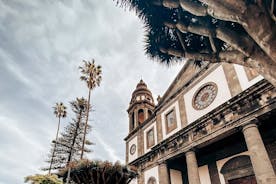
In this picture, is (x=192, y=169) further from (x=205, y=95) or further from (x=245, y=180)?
(x=205, y=95)

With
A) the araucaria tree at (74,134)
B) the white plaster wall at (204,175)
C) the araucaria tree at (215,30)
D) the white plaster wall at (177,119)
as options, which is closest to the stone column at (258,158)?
the white plaster wall at (204,175)

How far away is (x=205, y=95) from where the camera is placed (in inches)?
476

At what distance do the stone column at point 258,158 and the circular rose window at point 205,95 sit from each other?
3.25 m

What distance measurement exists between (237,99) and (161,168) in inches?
266

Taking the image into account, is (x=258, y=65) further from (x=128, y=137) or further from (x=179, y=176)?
(x=128, y=137)

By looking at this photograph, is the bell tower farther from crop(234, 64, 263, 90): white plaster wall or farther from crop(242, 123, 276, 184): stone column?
crop(242, 123, 276, 184): stone column

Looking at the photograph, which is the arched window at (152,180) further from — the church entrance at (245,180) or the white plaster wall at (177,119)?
the church entrance at (245,180)

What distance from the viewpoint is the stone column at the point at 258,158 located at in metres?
7.21

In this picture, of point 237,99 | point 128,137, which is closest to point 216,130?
point 237,99

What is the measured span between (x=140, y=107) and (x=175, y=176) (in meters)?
8.47

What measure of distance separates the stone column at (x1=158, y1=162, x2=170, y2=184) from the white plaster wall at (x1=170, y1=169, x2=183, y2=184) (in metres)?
1.14

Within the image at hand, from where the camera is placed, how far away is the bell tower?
20188 mm

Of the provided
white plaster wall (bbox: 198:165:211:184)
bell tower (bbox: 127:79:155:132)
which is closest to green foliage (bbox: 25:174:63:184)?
white plaster wall (bbox: 198:165:211:184)

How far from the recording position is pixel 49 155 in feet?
83.3
